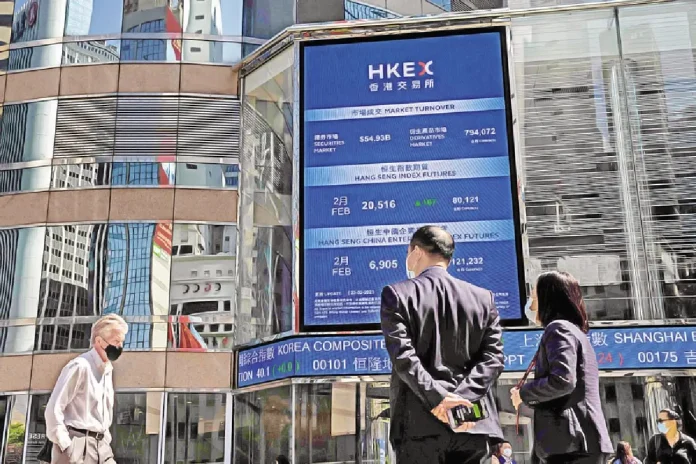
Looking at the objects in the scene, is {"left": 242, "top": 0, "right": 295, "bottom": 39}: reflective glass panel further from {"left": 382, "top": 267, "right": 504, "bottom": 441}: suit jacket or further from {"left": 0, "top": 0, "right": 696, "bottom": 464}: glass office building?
{"left": 382, "top": 267, "right": 504, "bottom": 441}: suit jacket

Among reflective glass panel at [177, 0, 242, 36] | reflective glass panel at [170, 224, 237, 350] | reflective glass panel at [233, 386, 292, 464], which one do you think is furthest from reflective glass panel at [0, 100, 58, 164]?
reflective glass panel at [233, 386, 292, 464]

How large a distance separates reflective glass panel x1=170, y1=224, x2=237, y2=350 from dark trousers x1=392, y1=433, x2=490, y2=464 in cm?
1054

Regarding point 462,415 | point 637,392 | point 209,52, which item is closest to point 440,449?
point 462,415

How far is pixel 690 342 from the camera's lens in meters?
12.1

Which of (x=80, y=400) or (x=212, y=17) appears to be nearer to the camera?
(x=80, y=400)

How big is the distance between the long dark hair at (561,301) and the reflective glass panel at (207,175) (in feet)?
35.8

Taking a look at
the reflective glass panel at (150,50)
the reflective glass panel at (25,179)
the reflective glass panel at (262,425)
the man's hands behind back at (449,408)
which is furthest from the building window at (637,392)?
the reflective glass panel at (25,179)

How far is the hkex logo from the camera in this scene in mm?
13930

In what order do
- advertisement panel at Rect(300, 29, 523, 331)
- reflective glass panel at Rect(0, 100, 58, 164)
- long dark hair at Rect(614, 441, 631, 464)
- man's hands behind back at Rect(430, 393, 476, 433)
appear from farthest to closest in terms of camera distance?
reflective glass panel at Rect(0, 100, 58, 164) < advertisement panel at Rect(300, 29, 523, 331) < long dark hair at Rect(614, 441, 631, 464) < man's hands behind back at Rect(430, 393, 476, 433)

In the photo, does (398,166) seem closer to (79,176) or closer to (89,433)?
(79,176)

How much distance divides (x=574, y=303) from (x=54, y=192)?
12.5 m

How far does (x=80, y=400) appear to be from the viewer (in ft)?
16.6

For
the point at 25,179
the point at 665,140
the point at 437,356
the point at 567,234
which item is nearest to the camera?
the point at 437,356

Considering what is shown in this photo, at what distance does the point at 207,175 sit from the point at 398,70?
3902 mm
